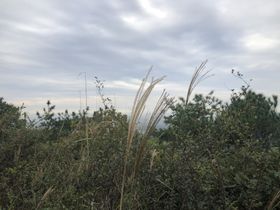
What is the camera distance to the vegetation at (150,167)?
421cm

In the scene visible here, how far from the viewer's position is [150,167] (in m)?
4.48

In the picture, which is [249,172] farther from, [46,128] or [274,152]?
[46,128]

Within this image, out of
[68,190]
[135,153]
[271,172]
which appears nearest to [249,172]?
[271,172]

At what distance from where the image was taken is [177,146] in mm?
4816

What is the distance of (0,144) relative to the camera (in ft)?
18.4

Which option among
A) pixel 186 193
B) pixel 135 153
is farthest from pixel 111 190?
pixel 186 193

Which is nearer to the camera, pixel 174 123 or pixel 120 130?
pixel 120 130

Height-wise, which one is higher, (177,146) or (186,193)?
(177,146)

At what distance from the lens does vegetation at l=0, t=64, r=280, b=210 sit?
421 centimetres

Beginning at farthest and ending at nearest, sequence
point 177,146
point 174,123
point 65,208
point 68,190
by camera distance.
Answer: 1. point 174,123
2. point 177,146
3. point 68,190
4. point 65,208

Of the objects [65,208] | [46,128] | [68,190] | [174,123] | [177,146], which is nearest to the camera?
[65,208]

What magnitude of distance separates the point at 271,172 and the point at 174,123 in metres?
1.47

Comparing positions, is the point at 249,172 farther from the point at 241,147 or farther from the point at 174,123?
the point at 174,123

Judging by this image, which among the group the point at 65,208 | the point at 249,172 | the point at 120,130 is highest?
the point at 120,130
